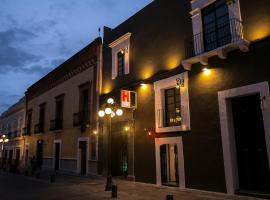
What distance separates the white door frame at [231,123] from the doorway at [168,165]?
3105 millimetres

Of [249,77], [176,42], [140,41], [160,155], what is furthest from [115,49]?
[249,77]

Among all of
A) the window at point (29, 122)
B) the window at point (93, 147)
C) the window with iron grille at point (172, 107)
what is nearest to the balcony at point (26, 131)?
the window at point (29, 122)

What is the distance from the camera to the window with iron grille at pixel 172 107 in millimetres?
11680

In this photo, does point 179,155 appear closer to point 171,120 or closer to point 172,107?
point 171,120

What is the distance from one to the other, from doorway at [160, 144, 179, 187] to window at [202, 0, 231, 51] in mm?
5075

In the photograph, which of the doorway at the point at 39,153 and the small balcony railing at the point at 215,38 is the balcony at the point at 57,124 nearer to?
the doorway at the point at 39,153

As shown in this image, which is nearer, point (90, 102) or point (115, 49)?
point (115, 49)

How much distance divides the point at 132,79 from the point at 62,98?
9.42 m

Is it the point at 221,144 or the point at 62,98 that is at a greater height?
the point at 62,98

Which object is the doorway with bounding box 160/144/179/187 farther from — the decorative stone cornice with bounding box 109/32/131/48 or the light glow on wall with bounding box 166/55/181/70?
the decorative stone cornice with bounding box 109/32/131/48

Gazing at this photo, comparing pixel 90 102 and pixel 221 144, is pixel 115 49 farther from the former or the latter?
pixel 221 144

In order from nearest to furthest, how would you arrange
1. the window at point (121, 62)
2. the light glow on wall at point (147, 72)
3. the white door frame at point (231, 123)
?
the white door frame at point (231, 123), the light glow on wall at point (147, 72), the window at point (121, 62)

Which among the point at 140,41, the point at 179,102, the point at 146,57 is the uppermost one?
the point at 140,41

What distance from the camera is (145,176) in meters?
12.5
